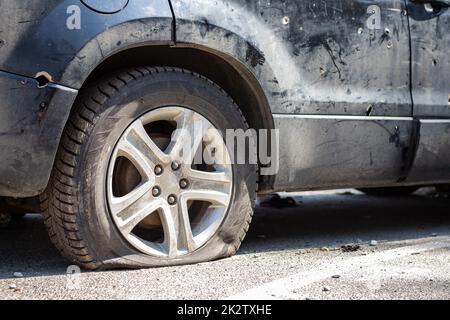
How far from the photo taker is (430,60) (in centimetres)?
466

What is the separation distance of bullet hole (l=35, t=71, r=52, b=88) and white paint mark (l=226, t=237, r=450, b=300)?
1.19m

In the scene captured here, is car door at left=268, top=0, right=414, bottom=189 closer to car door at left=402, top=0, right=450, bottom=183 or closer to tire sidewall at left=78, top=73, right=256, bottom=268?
car door at left=402, top=0, right=450, bottom=183

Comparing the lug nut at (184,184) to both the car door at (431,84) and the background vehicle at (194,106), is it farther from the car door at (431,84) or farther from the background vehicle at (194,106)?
the car door at (431,84)

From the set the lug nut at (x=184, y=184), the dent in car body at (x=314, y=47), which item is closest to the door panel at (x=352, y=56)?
the dent in car body at (x=314, y=47)

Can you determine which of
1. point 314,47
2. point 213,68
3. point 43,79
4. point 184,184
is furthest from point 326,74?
point 43,79

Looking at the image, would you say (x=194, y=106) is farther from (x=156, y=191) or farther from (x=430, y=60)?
(x=430, y=60)

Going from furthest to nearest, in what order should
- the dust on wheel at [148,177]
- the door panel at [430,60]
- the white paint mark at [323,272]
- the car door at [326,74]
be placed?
the door panel at [430,60], the car door at [326,74], the dust on wheel at [148,177], the white paint mark at [323,272]

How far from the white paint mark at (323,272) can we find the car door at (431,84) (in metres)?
0.46

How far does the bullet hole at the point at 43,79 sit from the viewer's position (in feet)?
11.3

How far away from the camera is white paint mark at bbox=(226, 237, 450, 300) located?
335 centimetres

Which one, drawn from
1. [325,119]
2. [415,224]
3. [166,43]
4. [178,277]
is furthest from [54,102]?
[415,224]

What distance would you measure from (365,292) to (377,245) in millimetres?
1183

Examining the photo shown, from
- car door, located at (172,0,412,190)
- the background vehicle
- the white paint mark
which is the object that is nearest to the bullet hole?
the background vehicle

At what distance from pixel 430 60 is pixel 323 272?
5.20 ft
